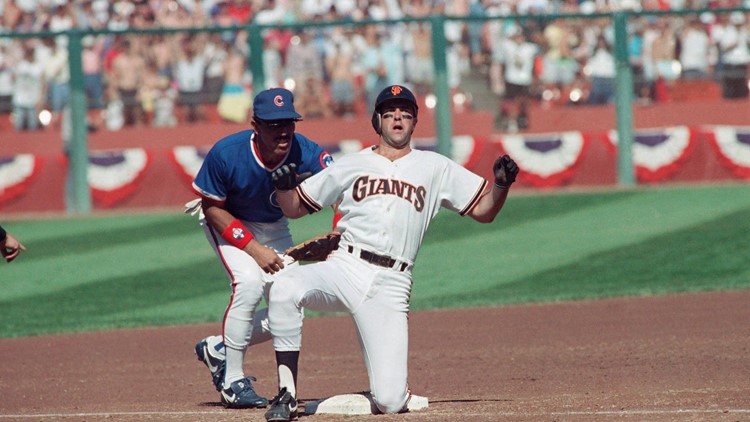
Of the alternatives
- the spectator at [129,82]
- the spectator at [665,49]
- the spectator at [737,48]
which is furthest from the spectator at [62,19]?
the spectator at [737,48]

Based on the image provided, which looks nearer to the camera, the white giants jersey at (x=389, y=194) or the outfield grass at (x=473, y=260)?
the white giants jersey at (x=389, y=194)

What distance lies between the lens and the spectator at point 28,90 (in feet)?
56.4

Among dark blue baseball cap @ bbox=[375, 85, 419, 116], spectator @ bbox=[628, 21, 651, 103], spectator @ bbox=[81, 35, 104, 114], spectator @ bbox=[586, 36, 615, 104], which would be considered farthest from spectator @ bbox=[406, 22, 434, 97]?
dark blue baseball cap @ bbox=[375, 85, 419, 116]

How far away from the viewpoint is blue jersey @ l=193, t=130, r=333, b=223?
21.5 feet

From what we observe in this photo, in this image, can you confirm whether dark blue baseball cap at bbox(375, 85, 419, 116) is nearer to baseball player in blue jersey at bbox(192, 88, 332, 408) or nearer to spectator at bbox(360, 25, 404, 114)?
baseball player in blue jersey at bbox(192, 88, 332, 408)

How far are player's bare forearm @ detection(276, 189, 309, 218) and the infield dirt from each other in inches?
40.6

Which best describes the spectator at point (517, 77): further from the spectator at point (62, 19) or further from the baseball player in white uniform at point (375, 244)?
the baseball player in white uniform at point (375, 244)

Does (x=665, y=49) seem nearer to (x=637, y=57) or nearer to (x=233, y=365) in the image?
(x=637, y=57)

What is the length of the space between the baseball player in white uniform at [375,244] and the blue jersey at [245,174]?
1.53 ft

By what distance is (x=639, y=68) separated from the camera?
56.9ft

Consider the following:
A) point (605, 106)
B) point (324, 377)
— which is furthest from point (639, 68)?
point (324, 377)

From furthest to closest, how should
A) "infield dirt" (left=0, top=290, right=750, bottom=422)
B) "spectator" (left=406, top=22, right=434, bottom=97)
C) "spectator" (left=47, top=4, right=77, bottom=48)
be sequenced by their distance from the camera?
"spectator" (left=47, top=4, right=77, bottom=48) → "spectator" (left=406, top=22, right=434, bottom=97) → "infield dirt" (left=0, top=290, right=750, bottom=422)

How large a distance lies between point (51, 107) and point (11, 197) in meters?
1.45

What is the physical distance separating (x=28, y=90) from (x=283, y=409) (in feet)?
41.1
